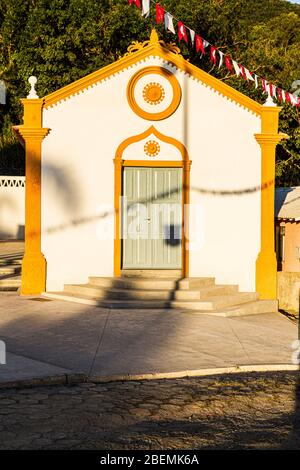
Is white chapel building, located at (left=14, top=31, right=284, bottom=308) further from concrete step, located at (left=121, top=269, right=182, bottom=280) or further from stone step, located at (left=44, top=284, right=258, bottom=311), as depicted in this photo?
stone step, located at (left=44, top=284, right=258, bottom=311)

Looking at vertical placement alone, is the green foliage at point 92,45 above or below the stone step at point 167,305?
above

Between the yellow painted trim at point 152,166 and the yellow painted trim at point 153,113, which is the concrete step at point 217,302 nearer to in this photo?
the yellow painted trim at point 152,166

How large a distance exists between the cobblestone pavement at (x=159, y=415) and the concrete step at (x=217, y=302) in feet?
14.2

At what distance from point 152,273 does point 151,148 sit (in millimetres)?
2527

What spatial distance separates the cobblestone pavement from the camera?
5461mm

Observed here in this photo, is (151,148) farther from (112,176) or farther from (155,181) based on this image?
(112,176)

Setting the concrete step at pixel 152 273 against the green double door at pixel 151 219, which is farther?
A: the green double door at pixel 151 219

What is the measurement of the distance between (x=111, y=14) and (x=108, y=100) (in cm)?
1397

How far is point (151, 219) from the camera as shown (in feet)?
44.6

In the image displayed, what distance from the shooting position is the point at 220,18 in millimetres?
28031

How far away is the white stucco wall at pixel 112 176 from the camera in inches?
527

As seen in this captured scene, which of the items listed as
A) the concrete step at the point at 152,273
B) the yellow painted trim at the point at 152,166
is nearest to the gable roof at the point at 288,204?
the yellow painted trim at the point at 152,166

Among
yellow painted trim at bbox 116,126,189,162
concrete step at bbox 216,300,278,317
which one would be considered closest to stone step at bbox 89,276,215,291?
concrete step at bbox 216,300,278,317

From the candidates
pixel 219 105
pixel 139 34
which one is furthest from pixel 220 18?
pixel 219 105
